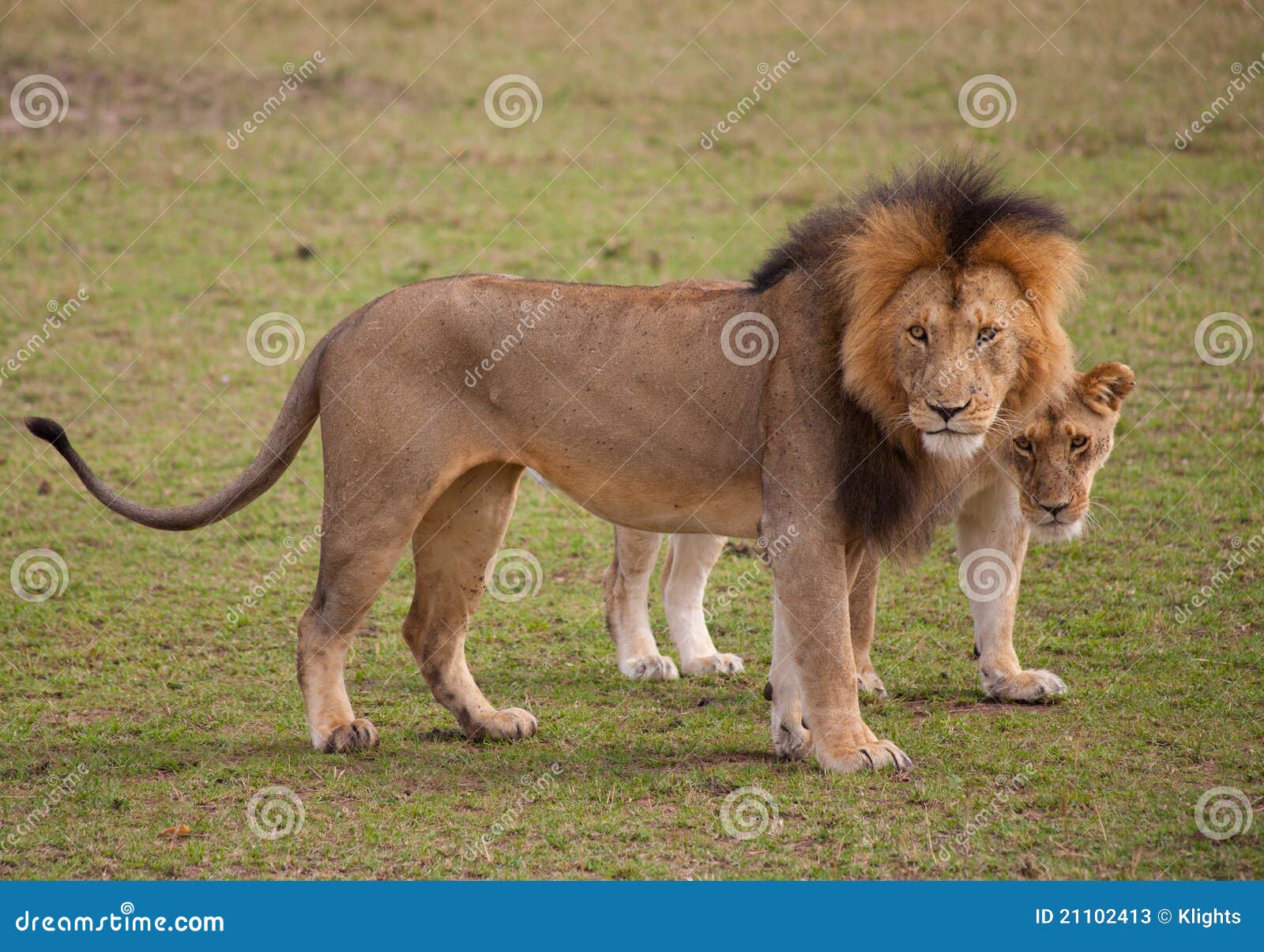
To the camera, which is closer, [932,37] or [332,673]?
[332,673]

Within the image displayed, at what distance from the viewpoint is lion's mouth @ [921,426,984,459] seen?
16.3 ft

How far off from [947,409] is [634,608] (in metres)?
→ 2.51

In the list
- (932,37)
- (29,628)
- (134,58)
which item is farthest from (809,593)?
(134,58)

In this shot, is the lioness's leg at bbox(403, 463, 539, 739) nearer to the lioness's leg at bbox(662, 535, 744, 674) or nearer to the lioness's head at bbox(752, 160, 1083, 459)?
the lioness's leg at bbox(662, 535, 744, 674)

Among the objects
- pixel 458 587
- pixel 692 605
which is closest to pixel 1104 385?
pixel 692 605

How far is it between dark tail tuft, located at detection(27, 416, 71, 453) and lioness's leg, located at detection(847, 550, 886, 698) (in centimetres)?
321

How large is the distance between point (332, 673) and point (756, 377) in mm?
2086

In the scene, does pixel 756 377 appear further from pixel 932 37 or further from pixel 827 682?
pixel 932 37

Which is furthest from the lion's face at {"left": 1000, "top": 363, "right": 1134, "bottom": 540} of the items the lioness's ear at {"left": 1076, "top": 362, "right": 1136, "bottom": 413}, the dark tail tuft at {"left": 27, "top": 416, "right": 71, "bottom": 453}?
the dark tail tuft at {"left": 27, "top": 416, "right": 71, "bottom": 453}

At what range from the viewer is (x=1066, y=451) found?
6105mm

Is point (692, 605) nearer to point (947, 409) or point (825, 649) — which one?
point (825, 649)

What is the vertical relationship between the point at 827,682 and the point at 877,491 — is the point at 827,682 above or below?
below

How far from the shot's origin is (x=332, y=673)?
592cm

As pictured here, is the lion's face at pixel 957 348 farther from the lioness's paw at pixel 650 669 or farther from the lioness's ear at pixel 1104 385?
the lioness's paw at pixel 650 669
